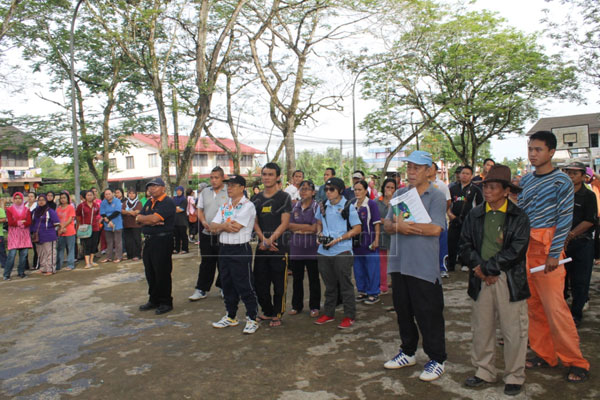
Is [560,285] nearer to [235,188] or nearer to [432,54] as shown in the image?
[235,188]

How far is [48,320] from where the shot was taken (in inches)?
234

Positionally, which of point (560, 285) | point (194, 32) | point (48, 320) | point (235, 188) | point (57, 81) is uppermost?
point (194, 32)

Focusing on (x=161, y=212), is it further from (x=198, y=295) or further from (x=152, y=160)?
(x=152, y=160)

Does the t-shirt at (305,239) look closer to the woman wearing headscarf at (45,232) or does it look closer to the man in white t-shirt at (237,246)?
the man in white t-shirt at (237,246)

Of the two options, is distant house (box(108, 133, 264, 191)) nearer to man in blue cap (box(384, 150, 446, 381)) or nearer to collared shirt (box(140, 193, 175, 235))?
collared shirt (box(140, 193, 175, 235))

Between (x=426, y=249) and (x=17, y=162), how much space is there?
4329 cm

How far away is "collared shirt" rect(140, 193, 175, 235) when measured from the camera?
19.7 feet

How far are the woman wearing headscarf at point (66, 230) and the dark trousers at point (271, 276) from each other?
21.2ft

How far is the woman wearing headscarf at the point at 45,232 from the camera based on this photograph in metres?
9.29

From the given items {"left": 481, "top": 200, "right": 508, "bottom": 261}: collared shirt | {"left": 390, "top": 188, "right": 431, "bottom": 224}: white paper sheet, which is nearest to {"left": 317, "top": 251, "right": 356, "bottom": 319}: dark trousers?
{"left": 390, "top": 188, "right": 431, "bottom": 224}: white paper sheet

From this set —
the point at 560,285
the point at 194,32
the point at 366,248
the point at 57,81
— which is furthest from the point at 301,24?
the point at 560,285

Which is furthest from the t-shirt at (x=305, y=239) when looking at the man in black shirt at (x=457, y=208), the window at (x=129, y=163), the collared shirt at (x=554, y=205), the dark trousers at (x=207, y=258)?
the window at (x=129, y=163)

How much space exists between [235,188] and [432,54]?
64.1 ft

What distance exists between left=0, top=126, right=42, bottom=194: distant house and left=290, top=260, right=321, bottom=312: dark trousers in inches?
552
